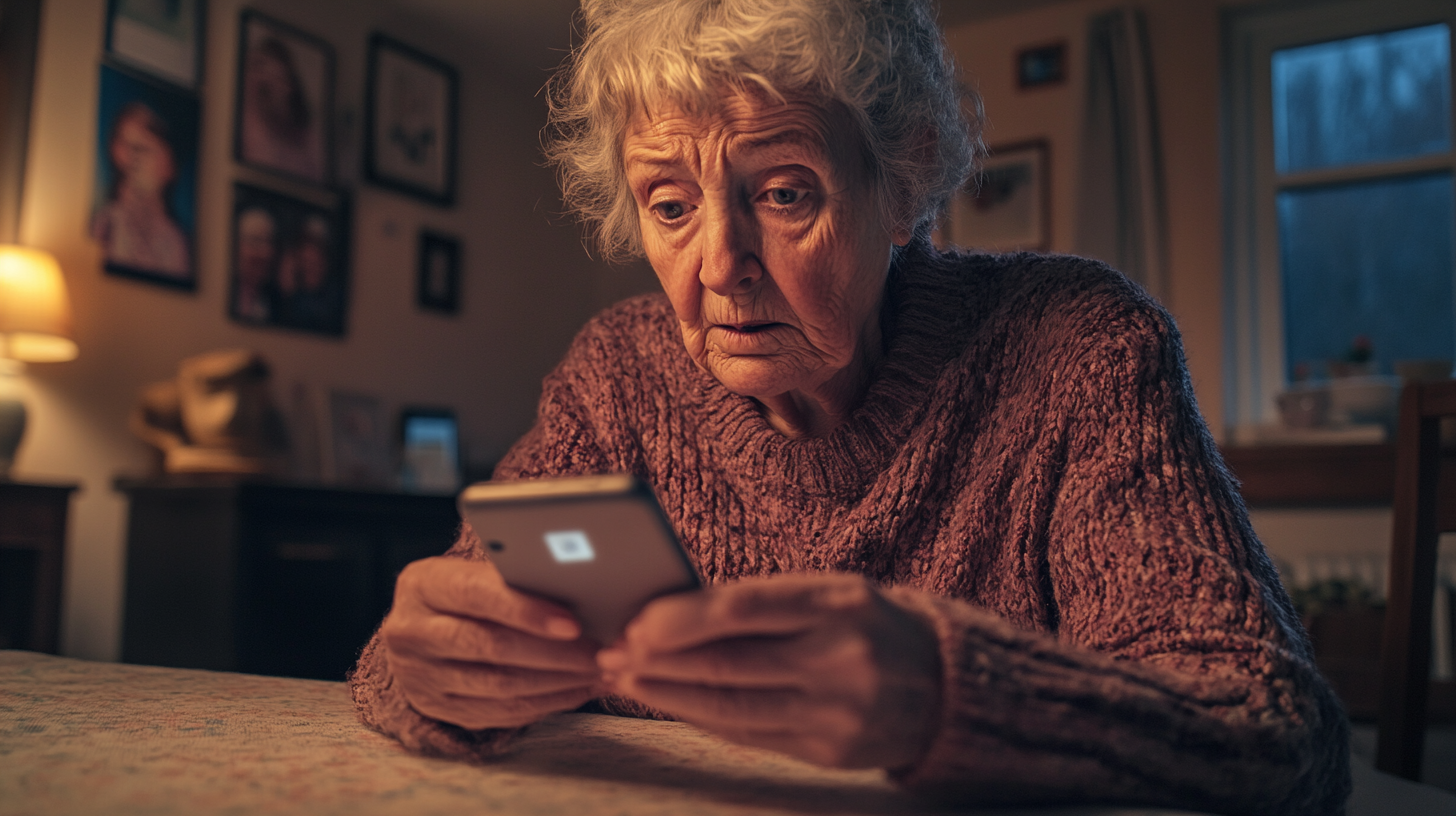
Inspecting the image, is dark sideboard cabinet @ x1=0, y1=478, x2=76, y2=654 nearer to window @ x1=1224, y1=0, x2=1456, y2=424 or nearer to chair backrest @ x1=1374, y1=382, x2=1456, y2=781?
chair backrest @ x1=1374, y1=382, x2=1456, y2=781

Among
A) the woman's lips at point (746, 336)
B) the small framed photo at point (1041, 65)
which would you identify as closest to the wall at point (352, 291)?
the small framed photo at point (1041, 65)

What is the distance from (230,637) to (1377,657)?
329 centimetres

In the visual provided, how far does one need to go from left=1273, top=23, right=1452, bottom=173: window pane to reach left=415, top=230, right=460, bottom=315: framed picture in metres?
3.41

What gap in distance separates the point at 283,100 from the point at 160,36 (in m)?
0.49

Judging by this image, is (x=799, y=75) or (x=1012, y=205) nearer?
(x=799, y=75)

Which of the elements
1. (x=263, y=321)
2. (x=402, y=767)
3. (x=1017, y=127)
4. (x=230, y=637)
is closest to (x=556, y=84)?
(x=402, y=767)

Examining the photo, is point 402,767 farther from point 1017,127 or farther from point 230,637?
point 1017,127

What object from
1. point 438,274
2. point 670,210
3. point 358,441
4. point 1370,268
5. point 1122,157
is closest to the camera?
point 670,210

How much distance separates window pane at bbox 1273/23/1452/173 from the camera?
366cm

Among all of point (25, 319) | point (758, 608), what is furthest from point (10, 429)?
point (758, 608)

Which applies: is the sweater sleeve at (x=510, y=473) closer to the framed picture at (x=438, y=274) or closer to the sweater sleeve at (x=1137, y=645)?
the sweater sleeve at (x=1137, y=645)

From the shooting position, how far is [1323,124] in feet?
12.6

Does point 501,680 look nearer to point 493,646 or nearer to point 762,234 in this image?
point 493,646

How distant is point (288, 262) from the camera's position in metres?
3.76
